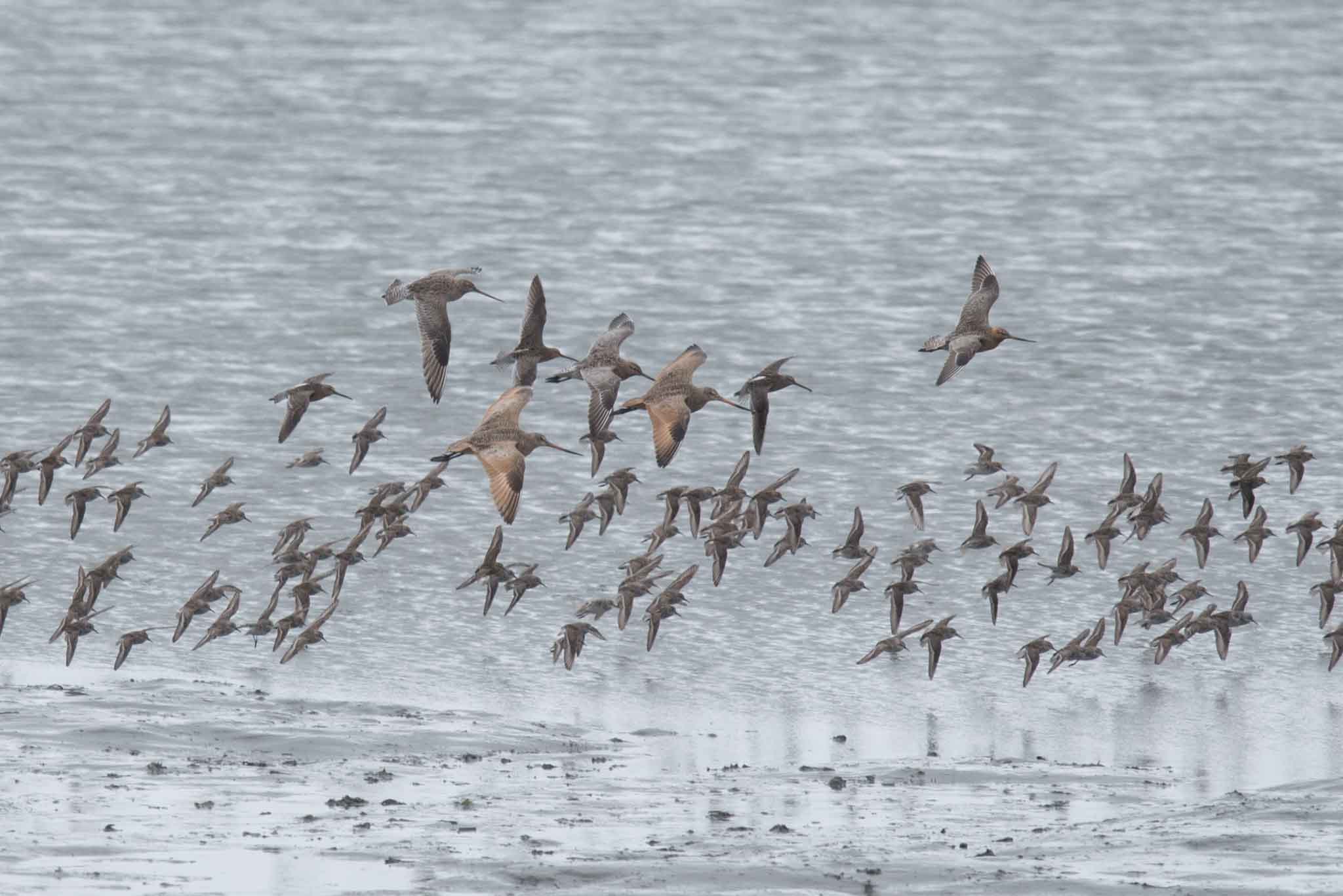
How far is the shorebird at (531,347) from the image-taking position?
21406mm

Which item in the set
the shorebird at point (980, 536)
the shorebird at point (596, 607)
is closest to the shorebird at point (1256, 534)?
the shorebird at point (980, 536)

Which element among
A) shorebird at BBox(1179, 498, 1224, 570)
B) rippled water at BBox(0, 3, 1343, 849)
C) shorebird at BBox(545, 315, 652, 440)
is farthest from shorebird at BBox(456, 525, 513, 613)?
shorebird at BBox(1179, 498, 1224, 570)

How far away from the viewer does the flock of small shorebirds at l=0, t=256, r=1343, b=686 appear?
2161 cm

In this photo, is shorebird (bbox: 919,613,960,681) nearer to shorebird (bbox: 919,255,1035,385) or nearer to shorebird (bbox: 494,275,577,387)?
shorebird (bbox: 919,255,1035,385)

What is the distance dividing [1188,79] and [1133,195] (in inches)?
447

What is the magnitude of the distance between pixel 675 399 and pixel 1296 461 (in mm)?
8208

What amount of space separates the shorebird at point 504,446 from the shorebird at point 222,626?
10.4 ft

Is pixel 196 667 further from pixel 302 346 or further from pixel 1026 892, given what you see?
pixel 302 346

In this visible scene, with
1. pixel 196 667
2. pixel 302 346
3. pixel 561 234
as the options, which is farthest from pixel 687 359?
pixel 561 234

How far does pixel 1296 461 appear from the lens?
26078 millimetres

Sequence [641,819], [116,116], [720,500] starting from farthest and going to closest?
[116,116] < [720,500] < [641,819]

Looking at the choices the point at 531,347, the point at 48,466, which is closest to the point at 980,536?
the point at 531,347

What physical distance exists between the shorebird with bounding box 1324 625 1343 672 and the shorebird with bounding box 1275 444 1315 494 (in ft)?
10.4

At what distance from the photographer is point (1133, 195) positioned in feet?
149
